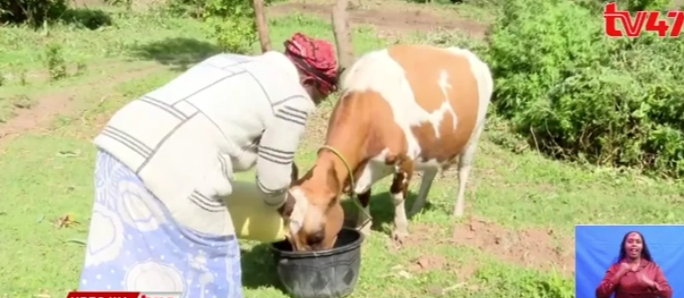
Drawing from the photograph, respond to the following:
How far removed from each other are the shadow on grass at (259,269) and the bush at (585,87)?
14.3ft

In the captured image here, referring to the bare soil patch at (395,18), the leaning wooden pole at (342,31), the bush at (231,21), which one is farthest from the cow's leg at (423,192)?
the bare soil patch at (395,18)

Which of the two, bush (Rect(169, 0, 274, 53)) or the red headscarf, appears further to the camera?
bush (Rect(169, 0, 274, 53))

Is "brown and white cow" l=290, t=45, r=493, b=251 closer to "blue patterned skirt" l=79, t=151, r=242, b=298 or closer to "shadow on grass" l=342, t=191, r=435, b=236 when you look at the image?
"shadow on grass" l=342, t=191, r=435, b=236

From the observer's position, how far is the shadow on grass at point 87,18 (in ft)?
58.6

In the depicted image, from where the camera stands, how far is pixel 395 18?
19938 millimetres

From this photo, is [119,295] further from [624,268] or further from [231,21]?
[231,21]

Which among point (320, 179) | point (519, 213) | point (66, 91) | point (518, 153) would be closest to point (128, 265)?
point (320, 179)

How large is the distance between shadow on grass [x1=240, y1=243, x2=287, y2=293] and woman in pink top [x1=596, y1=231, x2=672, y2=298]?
Result: 2.22m

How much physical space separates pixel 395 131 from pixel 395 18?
13.4 m

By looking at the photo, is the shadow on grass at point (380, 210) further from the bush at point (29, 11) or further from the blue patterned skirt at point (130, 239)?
the bush at point (29, 11)

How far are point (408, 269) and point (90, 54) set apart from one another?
9.56m

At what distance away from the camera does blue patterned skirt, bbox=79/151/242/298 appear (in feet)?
14.2

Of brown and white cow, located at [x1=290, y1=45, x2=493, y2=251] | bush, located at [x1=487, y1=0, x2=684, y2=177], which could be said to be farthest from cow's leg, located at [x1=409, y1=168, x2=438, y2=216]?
bush, located at [x1=487, y1=0, x2=684, y2=177]

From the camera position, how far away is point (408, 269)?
6625 millimetres
